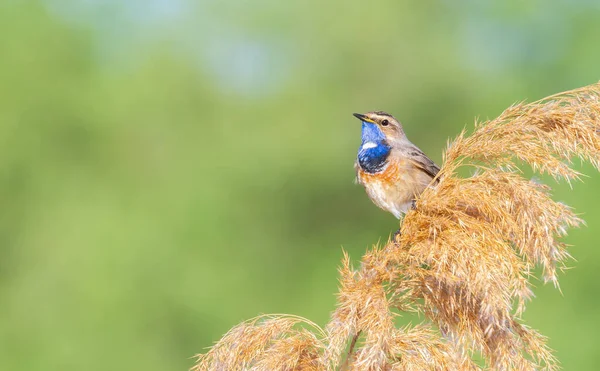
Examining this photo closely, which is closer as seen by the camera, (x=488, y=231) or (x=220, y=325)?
(x=488, y=231)

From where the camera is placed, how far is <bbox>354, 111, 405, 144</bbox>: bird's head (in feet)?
15.4

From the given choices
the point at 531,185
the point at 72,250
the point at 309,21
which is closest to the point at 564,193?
the point at 309,21

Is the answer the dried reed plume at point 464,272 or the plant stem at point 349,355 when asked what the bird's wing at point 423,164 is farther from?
the plant stem at point 349,355

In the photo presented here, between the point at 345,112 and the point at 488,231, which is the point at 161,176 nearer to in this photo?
the point at 345,112

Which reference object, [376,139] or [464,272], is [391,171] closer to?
[376,139]

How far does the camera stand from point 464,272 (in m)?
2.53

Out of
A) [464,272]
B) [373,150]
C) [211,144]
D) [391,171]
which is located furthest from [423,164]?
[211,144]

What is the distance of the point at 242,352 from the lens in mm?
2705

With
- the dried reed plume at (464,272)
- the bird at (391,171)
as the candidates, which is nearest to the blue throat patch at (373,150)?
the bird at (391,171)

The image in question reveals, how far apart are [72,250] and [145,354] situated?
5.71 feet

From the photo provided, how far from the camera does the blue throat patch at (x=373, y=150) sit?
4.52 m

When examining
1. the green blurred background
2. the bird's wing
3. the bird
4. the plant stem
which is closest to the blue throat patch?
the bird

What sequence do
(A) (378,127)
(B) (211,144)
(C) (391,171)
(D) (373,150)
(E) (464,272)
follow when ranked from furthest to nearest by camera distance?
(B) (211,144) < (A) (378,127) < (D) (373,150) < (C) (391,171) < (E) (464,272)

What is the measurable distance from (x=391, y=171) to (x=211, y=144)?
8657mm
